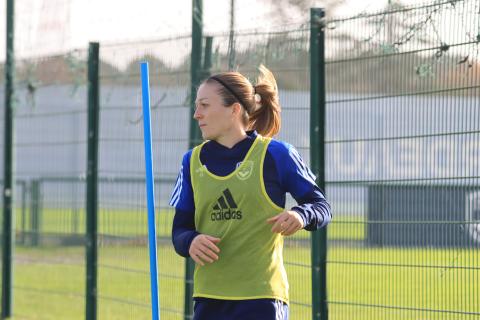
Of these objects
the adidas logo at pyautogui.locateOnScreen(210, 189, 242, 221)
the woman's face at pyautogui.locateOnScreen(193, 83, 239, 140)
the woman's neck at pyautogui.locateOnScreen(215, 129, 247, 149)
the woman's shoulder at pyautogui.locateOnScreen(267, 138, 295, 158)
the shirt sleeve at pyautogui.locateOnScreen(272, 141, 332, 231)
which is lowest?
the adidas logo at pyautogui.locateOnScreen(210, 189, 242, 221)

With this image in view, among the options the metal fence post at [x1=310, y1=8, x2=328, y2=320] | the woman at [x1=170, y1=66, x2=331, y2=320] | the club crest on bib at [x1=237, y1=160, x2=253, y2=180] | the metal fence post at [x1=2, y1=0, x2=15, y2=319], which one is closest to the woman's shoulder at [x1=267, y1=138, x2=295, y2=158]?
the woman at [x1=170, y1=66, x2=331, y2=320]

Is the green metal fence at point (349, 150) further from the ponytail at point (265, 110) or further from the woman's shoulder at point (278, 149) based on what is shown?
the woman's shoulder at point (278, 149)

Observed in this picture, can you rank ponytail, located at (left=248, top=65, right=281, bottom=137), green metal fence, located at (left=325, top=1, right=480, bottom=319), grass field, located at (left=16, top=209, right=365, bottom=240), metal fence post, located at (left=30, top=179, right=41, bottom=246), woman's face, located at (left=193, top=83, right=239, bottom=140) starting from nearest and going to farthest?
woman's face, located at (left=193, top=83, right=239, bottom=140), ponytail, located at (left=248, top=65, right=281, bottom=137), green metal fence, located at (left=325, top=1, right=480, bottom=319), grass field, located at (left=16, top=209, right=365, bottom=240), metal fence post, located at (left=30, top=179, right=41, bottom=246)

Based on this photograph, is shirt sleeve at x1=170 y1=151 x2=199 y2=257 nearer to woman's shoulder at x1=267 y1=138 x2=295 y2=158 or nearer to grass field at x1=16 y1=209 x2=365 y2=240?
woman's shoulder at x1=267 y1=138 x2=295 y2=158

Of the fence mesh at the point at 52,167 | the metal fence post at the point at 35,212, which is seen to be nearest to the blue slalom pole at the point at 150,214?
the fence mesh at the point at 52,167

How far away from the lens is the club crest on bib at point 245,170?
5.13 metres

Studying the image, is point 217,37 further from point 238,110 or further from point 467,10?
point 238,110

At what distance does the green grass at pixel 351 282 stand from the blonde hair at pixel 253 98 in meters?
1.96

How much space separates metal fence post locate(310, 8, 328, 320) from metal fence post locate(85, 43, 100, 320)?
2.85 m

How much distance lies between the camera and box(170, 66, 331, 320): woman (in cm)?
512

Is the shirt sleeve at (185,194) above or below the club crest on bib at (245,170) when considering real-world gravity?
below

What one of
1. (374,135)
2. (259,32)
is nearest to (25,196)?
(259,32)

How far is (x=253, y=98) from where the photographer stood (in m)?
5.38

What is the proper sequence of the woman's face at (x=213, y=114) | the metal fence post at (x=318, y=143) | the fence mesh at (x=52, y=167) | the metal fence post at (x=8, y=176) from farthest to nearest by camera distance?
the metal fence post at (x=8, y=176) < the fence mesh at (x=52, y=167) < the metal fence post at (x=318, y=143) < the woman's face at (x=213, y=114)
